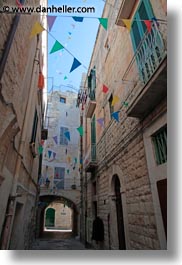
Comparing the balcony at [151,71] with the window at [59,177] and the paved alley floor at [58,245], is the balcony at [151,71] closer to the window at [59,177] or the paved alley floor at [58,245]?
the paved alley floor at [58,245]

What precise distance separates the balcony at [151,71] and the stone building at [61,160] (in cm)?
1011

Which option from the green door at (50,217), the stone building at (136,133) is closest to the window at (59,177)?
the stone building at (136,133)

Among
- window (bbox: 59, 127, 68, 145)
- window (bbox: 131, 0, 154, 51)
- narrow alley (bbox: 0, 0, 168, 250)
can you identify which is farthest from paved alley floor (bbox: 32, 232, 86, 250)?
window (bbox: 131, 0, 154, 51)

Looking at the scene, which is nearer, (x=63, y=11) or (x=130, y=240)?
(x=63, y=11)

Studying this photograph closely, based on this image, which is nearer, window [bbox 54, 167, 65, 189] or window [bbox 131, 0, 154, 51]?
window [bbox 131, 0, 154, 51]

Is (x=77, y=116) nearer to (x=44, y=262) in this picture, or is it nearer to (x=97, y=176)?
(x=97, y=176)

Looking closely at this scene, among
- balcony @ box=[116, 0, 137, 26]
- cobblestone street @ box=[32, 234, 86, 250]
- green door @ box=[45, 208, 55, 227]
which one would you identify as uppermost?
balcony @ box=[116, 0, 137, 26]

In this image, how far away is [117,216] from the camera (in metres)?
4.64

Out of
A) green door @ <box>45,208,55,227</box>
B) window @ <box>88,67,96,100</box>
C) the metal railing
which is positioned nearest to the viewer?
the metal railing

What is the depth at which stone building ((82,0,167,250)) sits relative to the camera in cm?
274

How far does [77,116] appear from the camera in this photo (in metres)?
16.5

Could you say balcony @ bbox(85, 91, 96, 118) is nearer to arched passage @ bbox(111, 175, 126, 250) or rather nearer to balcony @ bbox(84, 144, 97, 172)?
balcony @ bbox(84, 144, 97, 172)

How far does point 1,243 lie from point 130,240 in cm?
235

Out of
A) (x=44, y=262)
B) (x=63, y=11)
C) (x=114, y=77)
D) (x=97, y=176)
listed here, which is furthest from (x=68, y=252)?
(x=97, y=176)
